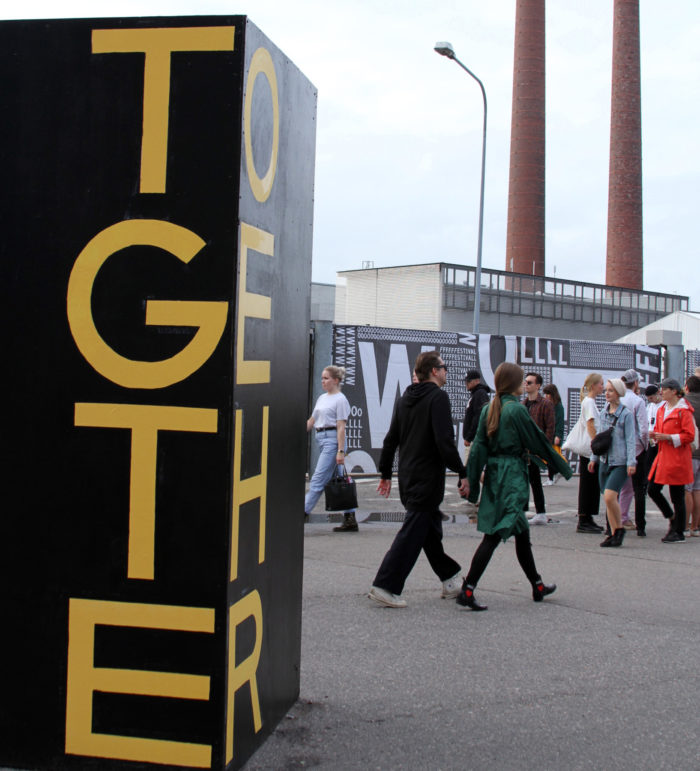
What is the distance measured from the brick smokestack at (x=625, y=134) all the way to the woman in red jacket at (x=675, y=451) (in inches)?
1687

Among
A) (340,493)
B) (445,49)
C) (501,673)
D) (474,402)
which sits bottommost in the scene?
(501,673)

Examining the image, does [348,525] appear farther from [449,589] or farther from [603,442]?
[449,589]

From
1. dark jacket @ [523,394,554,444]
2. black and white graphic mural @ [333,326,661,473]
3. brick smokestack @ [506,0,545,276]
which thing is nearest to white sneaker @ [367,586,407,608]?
dark jacket @ [523,394,554,444]

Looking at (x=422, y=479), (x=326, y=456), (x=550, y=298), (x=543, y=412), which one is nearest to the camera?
(x=422, y=479)

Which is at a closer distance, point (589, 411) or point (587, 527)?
point (589, 411)

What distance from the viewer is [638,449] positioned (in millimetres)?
10242

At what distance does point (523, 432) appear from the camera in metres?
6.66

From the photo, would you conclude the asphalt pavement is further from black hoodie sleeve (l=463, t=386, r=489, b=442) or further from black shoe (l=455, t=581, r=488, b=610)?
black hoodie sleeve (l=463, t=386, r=489, b=442)

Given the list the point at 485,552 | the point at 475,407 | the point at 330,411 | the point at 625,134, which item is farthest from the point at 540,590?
the point at 625,134

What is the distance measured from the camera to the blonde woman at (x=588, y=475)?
10445 mm

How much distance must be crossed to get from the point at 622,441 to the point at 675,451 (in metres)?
0.85

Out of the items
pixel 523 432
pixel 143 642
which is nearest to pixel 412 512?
pixel 523 432

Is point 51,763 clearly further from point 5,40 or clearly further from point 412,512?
point 412,512

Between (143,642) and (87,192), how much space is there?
1.68 metres
